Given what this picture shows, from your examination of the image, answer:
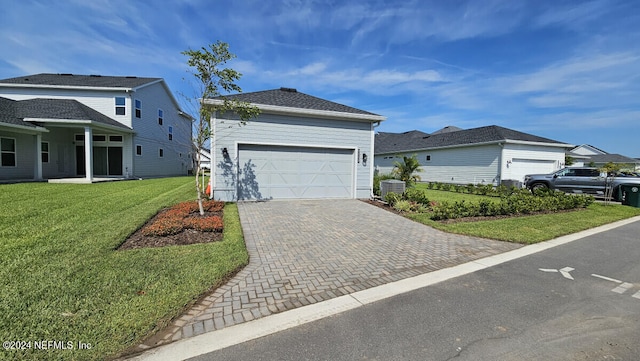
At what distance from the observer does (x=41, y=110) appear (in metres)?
15.3

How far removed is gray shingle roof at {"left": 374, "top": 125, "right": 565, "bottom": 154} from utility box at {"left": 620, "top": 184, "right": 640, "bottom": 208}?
686 centimetres

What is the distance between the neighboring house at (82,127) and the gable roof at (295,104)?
4.46 m

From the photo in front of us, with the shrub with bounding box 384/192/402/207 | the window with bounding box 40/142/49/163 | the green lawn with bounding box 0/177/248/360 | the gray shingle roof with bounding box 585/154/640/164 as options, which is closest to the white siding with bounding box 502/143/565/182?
the shrub with bounding box 384/192/402/207

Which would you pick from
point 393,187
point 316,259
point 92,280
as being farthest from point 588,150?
point 92,280

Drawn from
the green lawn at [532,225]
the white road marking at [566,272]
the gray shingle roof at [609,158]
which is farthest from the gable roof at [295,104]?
the gray shingle roof at [609,158]

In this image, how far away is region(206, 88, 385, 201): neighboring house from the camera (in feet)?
33.8

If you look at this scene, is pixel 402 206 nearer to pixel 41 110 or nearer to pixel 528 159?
pixel 528 159


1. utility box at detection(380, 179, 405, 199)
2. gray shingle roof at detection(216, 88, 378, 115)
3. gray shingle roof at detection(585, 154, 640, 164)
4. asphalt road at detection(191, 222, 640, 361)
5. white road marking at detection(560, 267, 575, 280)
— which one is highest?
gray shingle roof at detection(216, 88, 378, 115)

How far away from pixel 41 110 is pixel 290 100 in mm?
14330

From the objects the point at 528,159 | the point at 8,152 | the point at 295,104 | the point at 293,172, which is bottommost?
the point at 293,172

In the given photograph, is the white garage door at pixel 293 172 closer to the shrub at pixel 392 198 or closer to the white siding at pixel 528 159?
the shrub at pixel 392 198

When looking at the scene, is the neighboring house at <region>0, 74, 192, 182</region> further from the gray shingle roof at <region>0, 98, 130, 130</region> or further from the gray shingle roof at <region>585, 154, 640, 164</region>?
the gray shingle roof at <region>585, 154, 640, 164</region>

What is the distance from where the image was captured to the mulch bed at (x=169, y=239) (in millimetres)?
5047

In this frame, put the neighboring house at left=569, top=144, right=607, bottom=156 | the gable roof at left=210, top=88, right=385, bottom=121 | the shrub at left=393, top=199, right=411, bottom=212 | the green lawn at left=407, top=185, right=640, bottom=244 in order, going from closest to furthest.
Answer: the green lawn at left=407, top=185, right=640, bottom=244 → the shrub at left=393, top=199, right=411, bottom=212 → the gable roof at left=210, top=88, right=385, bottom=121 → the neighboring house at left=569, top=144, right=607, bottom=156
